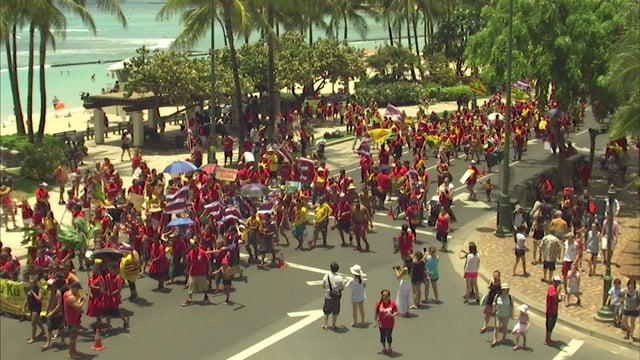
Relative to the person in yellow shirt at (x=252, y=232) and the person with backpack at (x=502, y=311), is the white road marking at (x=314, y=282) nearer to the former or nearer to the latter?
the person in yellow shirt at (x=252, y=232)

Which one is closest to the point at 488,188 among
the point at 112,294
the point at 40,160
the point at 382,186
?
the point at 382,186

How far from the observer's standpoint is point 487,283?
759 inches

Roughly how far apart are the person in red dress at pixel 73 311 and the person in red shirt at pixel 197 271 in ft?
9.96

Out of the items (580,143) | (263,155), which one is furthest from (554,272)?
(580,143)

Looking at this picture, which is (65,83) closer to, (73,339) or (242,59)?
(242,59)

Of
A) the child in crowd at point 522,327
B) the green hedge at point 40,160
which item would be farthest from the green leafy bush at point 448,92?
the child in crowd at point 522,327

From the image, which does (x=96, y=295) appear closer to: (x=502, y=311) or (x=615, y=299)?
(x=502, y=311)

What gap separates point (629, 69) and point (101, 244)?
12459 millimetres

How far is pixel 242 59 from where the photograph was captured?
4328 centimetres

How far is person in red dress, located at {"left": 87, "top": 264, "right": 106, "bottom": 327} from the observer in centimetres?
1590

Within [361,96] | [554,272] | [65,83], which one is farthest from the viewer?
[65,83]

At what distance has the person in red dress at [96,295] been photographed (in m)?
15.9

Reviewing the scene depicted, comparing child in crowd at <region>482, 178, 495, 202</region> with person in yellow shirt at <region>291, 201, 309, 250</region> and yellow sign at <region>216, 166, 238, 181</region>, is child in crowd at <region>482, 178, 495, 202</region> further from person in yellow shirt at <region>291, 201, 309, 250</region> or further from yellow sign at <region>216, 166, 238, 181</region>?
yellow sign at <region>216, 166, 238, 181</region>

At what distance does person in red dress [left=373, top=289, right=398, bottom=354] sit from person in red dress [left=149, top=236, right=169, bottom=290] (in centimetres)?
585
